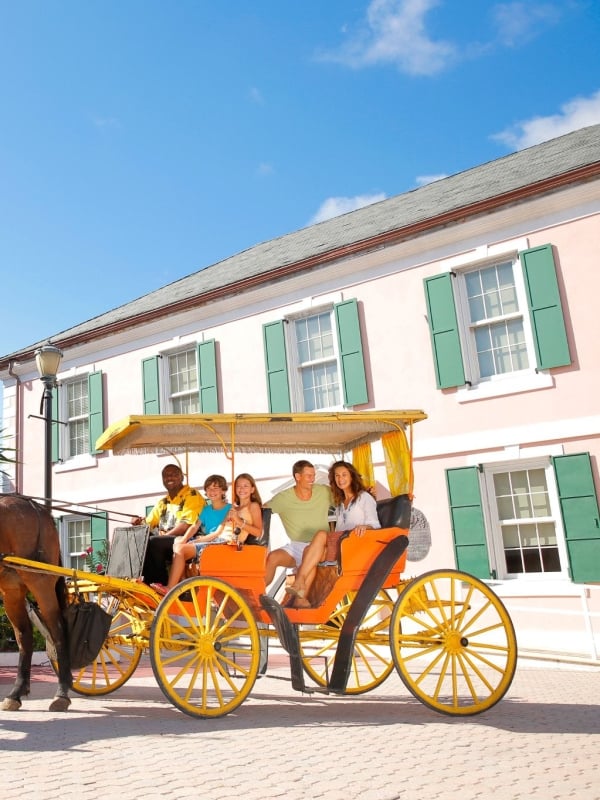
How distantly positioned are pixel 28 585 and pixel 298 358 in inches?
279

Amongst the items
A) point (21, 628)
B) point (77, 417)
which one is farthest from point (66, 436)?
point (21, 628)

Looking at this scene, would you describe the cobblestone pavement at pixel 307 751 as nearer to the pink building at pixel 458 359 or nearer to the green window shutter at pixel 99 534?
the pink building at pixel 458 359

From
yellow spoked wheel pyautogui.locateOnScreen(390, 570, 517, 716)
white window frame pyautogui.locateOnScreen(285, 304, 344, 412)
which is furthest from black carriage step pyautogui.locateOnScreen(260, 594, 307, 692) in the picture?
white window frame pyautogui.locateOnScreen(285, 304, 344, 412)

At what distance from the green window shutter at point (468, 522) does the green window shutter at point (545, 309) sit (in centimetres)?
186

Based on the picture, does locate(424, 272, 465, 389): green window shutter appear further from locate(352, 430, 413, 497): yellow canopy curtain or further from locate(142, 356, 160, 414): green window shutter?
locate(142, 356, 160, 414): green window shutter

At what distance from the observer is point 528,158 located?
13.2 m

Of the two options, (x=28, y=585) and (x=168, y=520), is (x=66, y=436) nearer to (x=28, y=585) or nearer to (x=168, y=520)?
(x=168, y=520)

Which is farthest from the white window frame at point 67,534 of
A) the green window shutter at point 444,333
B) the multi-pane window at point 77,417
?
the green window shutter at point 444,333

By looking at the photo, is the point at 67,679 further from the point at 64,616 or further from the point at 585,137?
the point at 585,137

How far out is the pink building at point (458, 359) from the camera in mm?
9703

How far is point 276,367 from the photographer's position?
12297 mm

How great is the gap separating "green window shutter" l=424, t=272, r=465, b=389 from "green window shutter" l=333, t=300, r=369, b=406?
1.21 metres

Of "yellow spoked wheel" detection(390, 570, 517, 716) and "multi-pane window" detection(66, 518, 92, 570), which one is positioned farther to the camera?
"multi-pane window" detection(66, 518, 92, 570)

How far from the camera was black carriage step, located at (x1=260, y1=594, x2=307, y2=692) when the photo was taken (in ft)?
18.2
